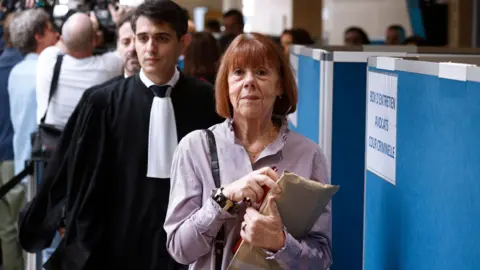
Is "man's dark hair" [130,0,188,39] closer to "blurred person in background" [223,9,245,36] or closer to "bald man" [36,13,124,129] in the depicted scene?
"bald man" [36,13,124,129]

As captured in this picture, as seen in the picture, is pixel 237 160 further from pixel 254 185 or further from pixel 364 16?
pixel 364 16

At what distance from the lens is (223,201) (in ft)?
8.42

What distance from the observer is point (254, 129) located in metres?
2.81

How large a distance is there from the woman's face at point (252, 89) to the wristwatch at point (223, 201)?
268 mm

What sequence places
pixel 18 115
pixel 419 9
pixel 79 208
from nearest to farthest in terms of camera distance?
pixel 79 208
pixel 18 115
pixel 419 9

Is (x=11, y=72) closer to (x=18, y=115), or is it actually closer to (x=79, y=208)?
(x=18, y=115)

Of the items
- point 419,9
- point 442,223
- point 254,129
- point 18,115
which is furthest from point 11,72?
point 419,9

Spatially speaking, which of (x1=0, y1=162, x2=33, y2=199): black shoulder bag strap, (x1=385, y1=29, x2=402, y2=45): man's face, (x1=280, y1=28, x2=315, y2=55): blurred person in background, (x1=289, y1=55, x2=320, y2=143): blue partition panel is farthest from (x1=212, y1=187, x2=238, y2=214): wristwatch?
(x1=385, y1=29, x2=402, y2=45): man's face

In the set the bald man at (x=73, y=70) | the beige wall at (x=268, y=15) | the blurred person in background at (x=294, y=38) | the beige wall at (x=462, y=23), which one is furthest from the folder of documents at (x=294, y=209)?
the beige wall at (x=268, y=15)

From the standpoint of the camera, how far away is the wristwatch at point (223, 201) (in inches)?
101

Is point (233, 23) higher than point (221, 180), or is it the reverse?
point (233, 23)

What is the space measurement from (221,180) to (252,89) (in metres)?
0.27

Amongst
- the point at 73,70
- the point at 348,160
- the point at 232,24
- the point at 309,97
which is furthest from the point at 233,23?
the point at 348,160

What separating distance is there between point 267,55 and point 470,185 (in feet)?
2.89
